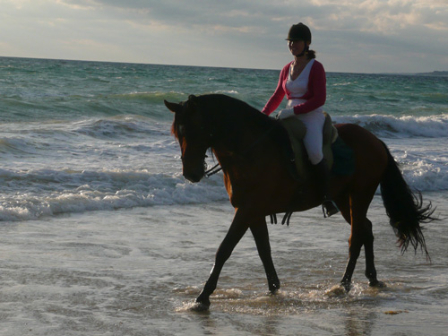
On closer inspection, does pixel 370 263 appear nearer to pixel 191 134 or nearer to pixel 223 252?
pixel 223 252

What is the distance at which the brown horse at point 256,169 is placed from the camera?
4551mm

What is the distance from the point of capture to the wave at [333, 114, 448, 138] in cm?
2236

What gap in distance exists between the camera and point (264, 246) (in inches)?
200

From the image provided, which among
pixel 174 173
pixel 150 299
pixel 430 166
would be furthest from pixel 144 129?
pixel 150 299

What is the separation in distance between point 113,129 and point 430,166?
27.6ft

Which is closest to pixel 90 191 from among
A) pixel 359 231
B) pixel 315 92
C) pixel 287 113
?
pixel 359 231

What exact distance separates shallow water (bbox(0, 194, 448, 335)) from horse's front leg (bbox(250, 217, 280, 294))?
0.33ft

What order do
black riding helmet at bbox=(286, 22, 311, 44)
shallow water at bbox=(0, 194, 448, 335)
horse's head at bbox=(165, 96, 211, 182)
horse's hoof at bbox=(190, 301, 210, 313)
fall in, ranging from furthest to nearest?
black riding helmet at bbox=(286, 22, 311, 44) → horse's hoof at bbox=(190, 301, 210, 313) → horse's head at bbox=(165, 96, 211, 182) → shallow water at bbox=(0, 194, 448, 335)

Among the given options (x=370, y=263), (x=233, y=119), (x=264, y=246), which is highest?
(x=233, y=119)

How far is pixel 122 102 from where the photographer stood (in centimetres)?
2528

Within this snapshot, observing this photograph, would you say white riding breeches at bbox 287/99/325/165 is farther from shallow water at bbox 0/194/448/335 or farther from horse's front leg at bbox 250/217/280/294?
shallow water at bbox 0/194/448/335

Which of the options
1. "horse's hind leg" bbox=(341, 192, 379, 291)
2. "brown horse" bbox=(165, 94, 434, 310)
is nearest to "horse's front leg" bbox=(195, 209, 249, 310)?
"brown horse" bbox=(165, 94, 434, 310)

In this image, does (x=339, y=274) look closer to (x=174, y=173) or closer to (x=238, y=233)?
(x=238, y=233)

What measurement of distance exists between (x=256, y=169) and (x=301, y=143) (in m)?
0.50
